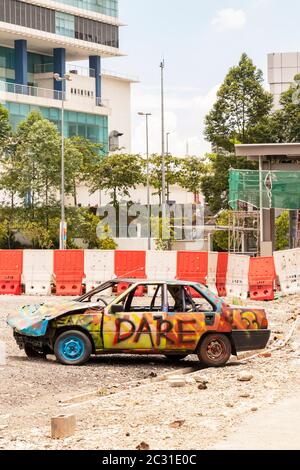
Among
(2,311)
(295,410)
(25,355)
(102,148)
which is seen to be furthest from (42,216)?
Result: (295,410)

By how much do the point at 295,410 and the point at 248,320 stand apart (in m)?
5.62

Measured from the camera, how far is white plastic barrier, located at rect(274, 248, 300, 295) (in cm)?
3528

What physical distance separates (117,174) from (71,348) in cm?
8027

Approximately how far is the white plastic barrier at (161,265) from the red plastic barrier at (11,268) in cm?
391

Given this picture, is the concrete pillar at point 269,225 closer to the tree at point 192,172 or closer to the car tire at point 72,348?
the car tire at point 72,348

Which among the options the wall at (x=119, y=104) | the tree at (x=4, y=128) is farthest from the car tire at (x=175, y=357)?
the wall at (x=119, y=104)

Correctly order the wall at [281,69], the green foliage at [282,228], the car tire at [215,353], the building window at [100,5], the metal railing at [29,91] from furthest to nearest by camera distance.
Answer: the wall at [281,69] → the building window at [100,5] → the metal railing at [29,91] → the green foliage at [282,228] → the car tire at [215,353]

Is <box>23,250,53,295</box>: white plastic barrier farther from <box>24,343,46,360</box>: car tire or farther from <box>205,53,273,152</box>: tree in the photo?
<box>205,53,273,152</box>: tree

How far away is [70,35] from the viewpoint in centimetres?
12069

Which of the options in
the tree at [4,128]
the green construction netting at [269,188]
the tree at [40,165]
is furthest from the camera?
the tree at [4,128]

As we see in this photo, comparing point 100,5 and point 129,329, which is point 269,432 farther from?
point 100,5

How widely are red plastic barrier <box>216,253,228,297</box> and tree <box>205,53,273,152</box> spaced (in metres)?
51.6

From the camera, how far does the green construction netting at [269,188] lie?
173 ft

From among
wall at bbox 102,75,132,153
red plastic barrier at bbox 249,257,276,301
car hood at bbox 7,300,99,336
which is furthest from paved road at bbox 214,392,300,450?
wall at bbox 102,75,132,153
